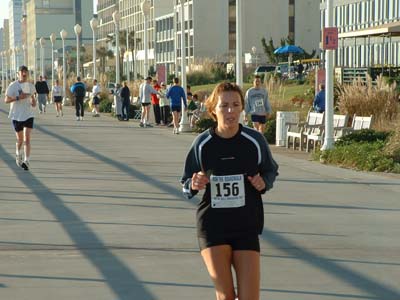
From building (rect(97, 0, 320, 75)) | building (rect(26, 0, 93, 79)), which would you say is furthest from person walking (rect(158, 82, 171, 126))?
building (rect(26, 0, 93, 79))

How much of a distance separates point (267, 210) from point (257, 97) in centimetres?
1091

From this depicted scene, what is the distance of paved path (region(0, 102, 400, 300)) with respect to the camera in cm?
778

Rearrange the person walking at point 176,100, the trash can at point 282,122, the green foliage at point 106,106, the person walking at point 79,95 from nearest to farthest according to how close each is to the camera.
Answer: the trash can at point 282,122 < the person walking at point 176,100 < the person walking at point 79,95 < the green foliage at point 106,106

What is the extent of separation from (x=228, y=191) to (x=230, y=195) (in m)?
0.03

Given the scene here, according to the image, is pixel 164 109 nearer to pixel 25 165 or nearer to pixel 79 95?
pixel 79 95

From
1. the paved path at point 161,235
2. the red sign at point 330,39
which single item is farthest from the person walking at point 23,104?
the red sign at point 330,39

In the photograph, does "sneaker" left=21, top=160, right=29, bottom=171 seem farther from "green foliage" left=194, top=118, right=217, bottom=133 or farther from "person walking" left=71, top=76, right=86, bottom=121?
"person walking" left=71, top=76, right=86, bottom=121

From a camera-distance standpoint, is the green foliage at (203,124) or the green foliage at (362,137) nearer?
the green foliage at (362,137)

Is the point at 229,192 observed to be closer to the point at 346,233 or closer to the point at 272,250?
the point at 272,250

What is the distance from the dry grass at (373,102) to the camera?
75.2 ft

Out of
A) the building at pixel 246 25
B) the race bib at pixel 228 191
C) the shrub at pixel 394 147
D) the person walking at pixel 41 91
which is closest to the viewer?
the race bib at pixel 228 191

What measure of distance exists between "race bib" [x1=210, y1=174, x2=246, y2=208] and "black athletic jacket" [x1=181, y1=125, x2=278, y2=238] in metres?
0.03

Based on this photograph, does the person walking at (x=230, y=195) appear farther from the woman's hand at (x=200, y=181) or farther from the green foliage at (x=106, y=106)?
the green foliage at (x=106, y=106)

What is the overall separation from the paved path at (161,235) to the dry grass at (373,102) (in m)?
5.07
